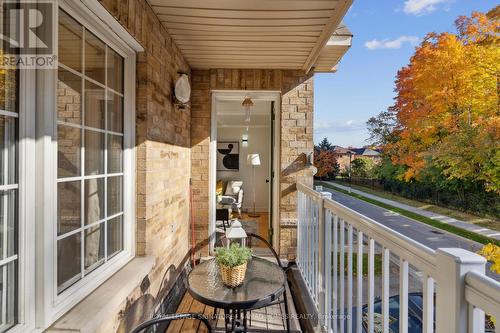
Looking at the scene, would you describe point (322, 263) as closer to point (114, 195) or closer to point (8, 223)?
point (114, 195)

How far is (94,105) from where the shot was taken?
64.6 inches

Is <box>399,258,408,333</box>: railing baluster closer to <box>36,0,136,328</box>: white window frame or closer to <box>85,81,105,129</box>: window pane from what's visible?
<box>36,0,136,328</box>: white window frame

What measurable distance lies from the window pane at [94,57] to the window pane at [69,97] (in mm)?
147

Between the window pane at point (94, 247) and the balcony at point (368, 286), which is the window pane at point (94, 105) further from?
the balcony at point (368, 286)

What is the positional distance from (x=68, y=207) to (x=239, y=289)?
1.09 m

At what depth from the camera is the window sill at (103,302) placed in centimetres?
123

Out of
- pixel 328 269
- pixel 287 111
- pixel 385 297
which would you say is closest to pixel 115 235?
pixel 328 269

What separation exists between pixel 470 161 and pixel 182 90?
29.8 feet

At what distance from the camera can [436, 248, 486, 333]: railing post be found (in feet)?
2.30

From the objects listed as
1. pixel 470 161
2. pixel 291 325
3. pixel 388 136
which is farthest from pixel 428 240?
pixel 388 136

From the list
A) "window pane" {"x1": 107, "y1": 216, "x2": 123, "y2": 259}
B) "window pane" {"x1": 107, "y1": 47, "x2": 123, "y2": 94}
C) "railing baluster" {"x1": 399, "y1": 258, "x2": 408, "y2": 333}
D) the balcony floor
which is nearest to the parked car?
the balcony floor

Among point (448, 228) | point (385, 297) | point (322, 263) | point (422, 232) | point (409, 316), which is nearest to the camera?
point (385, 297)

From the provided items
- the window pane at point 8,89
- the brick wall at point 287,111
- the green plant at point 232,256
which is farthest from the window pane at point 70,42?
the brick wall at point 287,111

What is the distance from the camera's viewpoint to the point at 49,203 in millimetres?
1223
